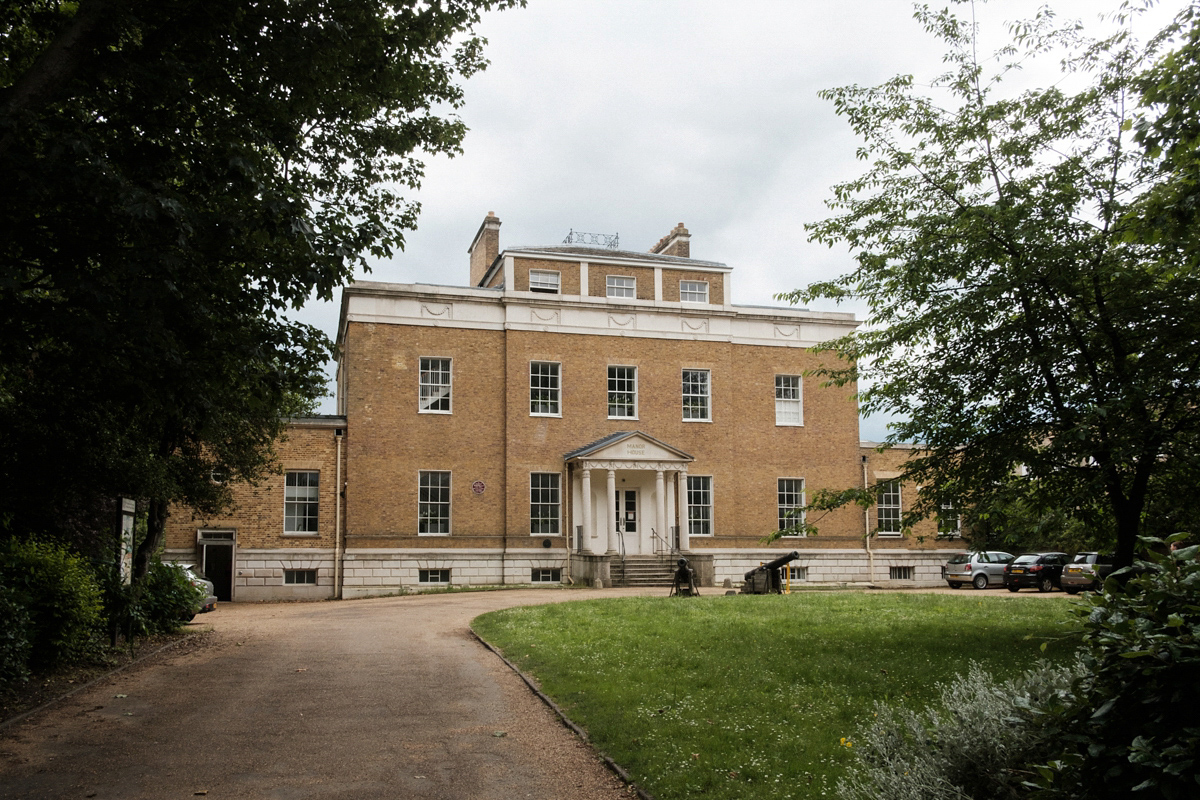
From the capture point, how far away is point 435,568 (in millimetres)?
30781

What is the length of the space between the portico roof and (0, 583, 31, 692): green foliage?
21348mm

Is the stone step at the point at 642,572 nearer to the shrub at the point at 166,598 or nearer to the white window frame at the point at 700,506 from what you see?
the white window frame at the point at 700,506

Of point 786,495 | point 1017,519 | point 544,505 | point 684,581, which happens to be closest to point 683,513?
point 544,505

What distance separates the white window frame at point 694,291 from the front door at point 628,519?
7681 millimetres

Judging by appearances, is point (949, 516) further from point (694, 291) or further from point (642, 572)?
point (694, 291)

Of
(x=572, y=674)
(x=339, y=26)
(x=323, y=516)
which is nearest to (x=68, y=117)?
(x=339, y=26)

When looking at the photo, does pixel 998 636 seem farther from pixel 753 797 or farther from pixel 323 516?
pixel 323 516

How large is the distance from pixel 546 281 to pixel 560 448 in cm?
605

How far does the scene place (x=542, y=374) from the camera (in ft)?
108

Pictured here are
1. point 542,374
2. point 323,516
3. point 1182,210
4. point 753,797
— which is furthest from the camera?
point 542,374

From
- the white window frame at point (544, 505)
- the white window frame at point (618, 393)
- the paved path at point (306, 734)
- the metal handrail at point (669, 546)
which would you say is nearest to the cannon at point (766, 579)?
the metal handrail at point (669, 546)

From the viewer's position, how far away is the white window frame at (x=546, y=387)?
3253cm

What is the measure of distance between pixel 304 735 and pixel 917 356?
941cm

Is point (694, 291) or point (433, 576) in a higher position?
point (694, 291)
